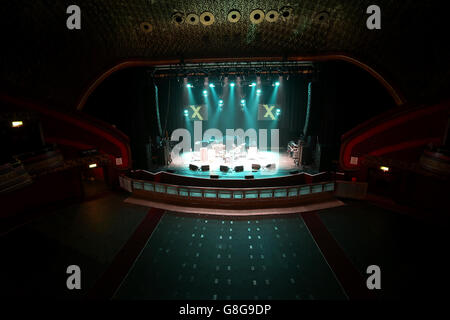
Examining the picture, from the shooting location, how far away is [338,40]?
919cm

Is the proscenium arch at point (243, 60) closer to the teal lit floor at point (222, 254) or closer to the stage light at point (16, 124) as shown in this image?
the stage light at point (16, 124)

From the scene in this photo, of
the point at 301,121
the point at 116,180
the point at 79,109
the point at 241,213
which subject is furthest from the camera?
the point at 301,121

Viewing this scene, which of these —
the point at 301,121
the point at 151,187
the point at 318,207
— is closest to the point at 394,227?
the point at 318,207

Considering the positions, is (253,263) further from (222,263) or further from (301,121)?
(301,121)

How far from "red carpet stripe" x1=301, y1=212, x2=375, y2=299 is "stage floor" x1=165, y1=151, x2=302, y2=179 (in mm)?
3639

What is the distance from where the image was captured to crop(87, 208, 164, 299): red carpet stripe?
5.39m

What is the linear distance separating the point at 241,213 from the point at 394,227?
5.46m

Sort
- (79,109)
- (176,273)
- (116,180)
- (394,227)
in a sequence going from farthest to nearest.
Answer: (116,180) → (79,109) → (394,227) → (176,273)

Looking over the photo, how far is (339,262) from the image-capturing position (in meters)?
6.29

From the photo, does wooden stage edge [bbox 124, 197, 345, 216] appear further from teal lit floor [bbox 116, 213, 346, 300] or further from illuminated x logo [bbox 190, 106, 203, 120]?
illuminated x logo [bbox 190, 106, 203, 120]

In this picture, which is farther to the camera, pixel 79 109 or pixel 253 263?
pixel 79 109

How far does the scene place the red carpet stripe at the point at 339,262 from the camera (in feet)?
17.6

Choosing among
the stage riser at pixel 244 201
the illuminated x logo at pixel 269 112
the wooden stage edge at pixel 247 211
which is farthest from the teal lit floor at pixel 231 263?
the illuminated x logo at pixel 269 112

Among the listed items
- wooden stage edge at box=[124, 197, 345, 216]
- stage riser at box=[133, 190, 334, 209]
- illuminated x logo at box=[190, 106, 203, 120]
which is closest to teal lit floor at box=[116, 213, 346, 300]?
wooden stage edge at box=[124, 197, 345, 216]
